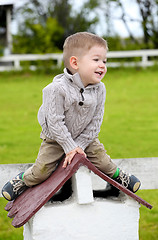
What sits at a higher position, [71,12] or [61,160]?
[61,160]

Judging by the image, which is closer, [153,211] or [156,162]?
[156,162]

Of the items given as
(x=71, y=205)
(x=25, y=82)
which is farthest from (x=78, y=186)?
(x=25, y=82)

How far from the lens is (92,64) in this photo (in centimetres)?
243

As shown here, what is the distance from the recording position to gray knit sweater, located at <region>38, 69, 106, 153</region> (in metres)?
2.41

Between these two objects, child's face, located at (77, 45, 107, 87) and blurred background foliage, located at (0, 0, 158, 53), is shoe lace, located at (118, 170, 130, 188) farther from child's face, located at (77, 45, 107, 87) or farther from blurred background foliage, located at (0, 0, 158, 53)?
blurred background foliage, located at (0, 0, 158, 53)

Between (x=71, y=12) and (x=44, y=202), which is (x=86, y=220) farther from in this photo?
(x=71, y=12)

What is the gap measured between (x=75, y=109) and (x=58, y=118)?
0.38ft

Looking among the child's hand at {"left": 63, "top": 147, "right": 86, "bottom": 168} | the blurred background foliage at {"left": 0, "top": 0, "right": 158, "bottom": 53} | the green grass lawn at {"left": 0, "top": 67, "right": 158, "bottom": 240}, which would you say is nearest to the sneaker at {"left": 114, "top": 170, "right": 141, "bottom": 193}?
the child's hand at {"left": 63, "top": 147, "right": 86, "bottom": 168}

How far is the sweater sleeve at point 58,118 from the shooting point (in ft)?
7.89

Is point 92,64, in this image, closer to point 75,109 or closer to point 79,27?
point 75,109

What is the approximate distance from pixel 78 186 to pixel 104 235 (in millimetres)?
334

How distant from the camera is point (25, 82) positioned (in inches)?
531

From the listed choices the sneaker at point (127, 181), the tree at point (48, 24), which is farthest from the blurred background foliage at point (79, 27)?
the sneaker at point (127, 181)

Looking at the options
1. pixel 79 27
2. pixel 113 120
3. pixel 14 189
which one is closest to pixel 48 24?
pixel 79 27
